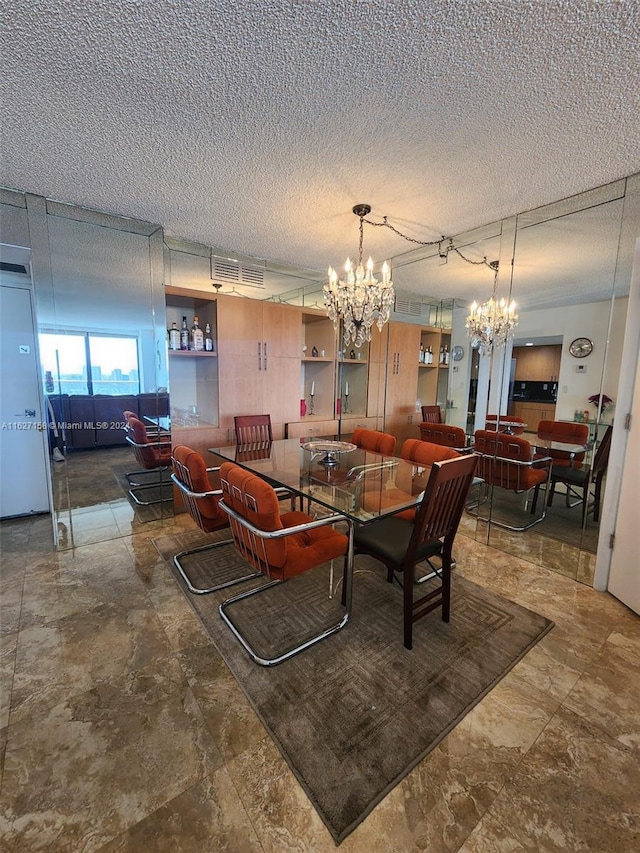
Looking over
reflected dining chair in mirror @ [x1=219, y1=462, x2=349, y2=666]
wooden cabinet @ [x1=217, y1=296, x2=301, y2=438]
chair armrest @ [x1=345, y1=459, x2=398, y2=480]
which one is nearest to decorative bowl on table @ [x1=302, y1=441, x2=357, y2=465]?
chair armrest @ [x1=345, y1=459, x2=398, y2=480]

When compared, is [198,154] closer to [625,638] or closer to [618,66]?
[618,66]

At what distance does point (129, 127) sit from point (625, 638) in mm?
3835

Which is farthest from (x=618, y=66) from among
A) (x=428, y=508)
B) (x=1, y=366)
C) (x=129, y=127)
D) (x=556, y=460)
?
(x=1, y=366)

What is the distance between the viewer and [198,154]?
2.00 m

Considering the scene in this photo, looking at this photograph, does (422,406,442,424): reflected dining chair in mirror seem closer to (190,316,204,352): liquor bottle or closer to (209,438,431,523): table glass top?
(209,438,431,523): table glass top

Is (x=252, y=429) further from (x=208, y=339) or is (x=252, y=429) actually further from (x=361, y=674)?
(x=361, y=674)

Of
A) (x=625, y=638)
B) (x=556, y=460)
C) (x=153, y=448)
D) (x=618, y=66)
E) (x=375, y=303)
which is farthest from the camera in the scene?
(x=153, y=448)

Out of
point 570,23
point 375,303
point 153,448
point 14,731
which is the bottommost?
point 14,731

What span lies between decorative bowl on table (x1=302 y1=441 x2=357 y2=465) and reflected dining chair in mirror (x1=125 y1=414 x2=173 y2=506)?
52.8 inches

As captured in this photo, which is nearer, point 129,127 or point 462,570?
point 129,127

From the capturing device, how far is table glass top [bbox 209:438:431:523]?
199 centimetres

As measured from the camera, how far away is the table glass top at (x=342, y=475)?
1.99m

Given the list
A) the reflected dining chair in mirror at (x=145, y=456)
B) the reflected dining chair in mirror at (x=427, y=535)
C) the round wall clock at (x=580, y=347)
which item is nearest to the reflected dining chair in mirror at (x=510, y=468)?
the round wall clock at (x=580, y=347)

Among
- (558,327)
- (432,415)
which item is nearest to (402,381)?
(432,415)
